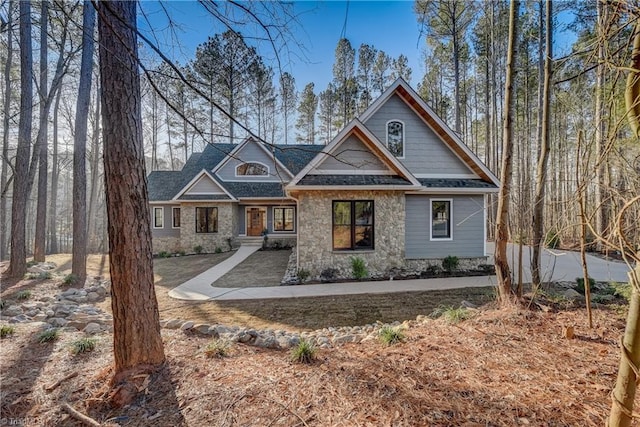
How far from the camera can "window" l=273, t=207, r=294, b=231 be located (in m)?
17.7

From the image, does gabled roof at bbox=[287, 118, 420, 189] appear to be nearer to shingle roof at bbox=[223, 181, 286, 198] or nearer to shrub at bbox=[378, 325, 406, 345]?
shrub at bbox=[378, 325, 406, 345]

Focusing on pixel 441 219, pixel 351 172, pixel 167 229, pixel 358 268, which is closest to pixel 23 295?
pixel 358 268

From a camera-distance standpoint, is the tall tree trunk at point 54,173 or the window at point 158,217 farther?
the window at point 158,217

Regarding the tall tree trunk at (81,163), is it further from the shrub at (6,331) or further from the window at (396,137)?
the window at (396,137)

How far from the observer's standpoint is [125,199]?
2.81 m

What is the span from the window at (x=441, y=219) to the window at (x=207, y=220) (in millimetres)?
11675

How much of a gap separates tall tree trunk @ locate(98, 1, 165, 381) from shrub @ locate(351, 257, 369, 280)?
6.96 metres

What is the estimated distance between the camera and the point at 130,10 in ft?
9.42

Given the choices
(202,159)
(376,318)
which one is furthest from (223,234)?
(376,318)

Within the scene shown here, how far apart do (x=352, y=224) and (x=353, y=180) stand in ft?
4.85

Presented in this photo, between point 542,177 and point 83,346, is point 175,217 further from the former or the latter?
point 542,177

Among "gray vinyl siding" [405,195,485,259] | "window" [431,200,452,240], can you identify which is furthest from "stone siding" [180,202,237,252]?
"window" [431,200,452,240]

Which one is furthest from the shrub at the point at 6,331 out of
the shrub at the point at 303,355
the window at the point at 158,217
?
the window at the point at 158,217

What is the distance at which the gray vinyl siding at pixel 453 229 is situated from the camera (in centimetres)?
1026
